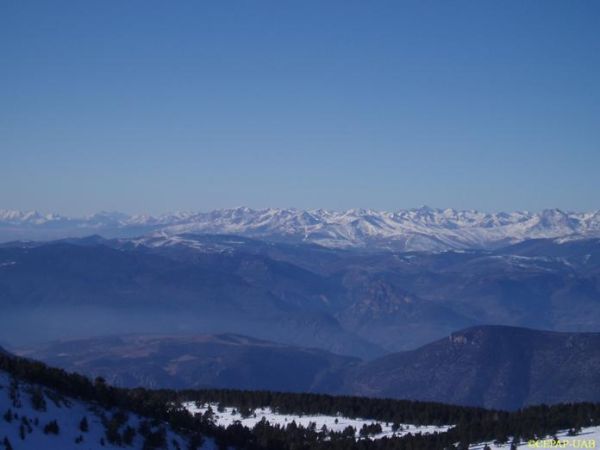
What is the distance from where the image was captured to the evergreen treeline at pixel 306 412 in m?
42.2

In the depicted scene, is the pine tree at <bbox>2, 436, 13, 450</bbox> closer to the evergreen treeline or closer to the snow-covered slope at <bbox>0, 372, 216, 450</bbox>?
the snow-covered slope at <bbox>0, 372, 216, 450</bbox>

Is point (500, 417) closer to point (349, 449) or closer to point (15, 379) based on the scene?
point (349, 449)

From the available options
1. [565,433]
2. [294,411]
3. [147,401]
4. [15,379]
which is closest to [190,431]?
[147,401]

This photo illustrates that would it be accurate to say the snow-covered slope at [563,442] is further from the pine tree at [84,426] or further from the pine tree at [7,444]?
the pine tree at [7,444]

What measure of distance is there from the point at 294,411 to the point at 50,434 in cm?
4501

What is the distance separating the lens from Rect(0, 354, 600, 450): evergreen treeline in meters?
42.2

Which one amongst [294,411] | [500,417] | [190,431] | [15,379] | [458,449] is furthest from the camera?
[294,411]

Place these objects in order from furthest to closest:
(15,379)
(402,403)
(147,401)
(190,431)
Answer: (402,403) < (147,401) < (190,431) < (15,379)

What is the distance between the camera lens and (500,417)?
69875mm

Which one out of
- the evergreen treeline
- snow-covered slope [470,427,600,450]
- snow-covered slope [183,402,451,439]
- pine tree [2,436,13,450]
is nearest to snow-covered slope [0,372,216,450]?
pine tree [2,436,13,450]

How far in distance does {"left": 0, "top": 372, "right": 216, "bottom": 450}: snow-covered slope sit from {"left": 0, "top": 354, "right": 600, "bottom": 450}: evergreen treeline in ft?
2.76

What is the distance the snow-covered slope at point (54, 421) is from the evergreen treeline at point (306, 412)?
33.1 inches

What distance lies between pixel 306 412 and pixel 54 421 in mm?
45001

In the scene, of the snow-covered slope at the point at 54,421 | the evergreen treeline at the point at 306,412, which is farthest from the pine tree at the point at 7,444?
the evergreen treeline at the point at 306,412
